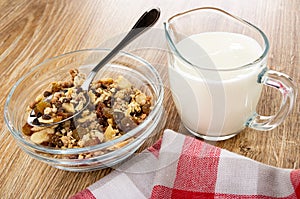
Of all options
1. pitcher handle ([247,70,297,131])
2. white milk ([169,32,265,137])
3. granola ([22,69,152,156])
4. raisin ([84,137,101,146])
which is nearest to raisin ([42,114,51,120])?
granola ([22,69,152,156])

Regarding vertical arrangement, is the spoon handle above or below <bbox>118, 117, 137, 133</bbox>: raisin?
above

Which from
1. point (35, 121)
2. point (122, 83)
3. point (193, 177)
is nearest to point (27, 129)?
point (35, 121)

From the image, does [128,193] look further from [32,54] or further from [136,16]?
[136,16]

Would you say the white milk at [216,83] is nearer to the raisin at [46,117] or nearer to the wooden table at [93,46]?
the wooden table at [93,46]

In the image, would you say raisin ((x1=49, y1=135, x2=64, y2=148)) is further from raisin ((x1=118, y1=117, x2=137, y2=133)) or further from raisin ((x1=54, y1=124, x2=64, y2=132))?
raisin ((x1=118, y1=117, x2=137, y2=133))

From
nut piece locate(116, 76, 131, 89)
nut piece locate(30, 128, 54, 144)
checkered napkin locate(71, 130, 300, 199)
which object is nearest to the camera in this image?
checkered napkin locate(71, 130, 300, 199)

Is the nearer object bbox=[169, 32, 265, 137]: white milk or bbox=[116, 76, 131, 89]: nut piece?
bbox=[169, 32, 265, 137]: white milk

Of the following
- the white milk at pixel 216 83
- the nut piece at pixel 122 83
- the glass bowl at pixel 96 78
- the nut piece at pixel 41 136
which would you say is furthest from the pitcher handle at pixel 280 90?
the nut piece at pixel 41 136

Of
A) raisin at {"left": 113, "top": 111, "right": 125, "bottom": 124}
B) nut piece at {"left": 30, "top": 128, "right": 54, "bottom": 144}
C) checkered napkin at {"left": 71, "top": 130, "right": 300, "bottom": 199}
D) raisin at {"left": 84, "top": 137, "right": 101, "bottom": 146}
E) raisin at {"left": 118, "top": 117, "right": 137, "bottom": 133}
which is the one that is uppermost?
nut piece at {"left": 30, "top": 128, "right": 54, "bottom": 144}
